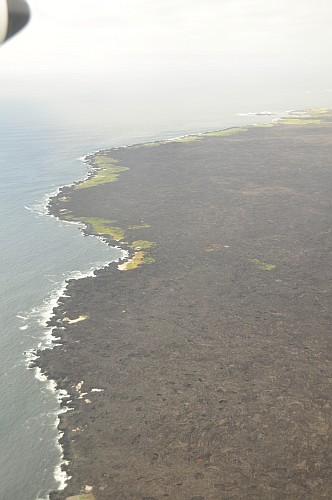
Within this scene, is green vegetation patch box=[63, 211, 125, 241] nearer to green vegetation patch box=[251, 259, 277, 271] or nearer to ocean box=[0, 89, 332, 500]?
ocean box=[0, 89, 332, 500]

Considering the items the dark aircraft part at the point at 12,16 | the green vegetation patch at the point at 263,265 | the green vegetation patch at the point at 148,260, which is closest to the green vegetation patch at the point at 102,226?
the green vegetation patch at the point at 148,260

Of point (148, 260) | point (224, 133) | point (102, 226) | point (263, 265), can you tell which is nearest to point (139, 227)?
point (102, 226)

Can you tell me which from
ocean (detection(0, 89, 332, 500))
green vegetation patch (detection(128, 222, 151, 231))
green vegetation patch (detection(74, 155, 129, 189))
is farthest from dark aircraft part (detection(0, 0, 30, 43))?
green vegetation patch (detection(74, 155, 129, 189))

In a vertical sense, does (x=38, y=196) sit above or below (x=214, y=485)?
above

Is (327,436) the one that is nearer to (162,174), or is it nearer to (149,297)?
(149,297)

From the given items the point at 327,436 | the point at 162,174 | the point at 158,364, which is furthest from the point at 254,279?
the point at 162,174

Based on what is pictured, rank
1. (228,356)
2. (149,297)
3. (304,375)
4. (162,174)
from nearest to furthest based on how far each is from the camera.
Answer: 1. (304,375)
2. (228,356)
3. (149,297)
4. (162,174)

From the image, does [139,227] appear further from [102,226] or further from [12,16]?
[12,16]
